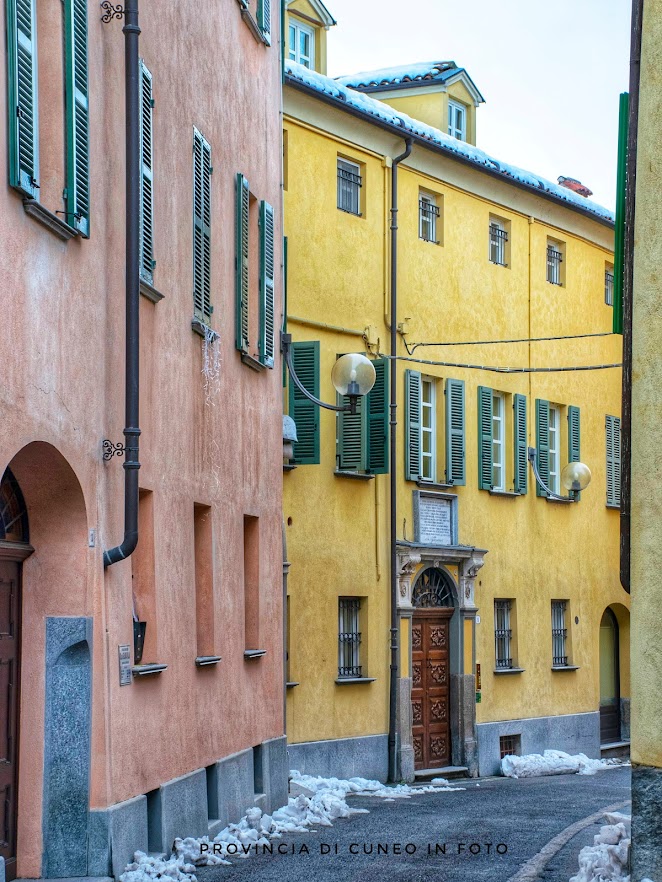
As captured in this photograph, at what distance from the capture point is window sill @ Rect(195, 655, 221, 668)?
1346 cm

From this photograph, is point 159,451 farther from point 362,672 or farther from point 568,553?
point 568,553

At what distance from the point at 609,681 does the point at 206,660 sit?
1850 cm

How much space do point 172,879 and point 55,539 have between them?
244 cm

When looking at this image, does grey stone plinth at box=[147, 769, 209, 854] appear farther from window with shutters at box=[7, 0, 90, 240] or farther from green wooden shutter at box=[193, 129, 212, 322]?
window with shutters at box=[7, 0, 90, 240]

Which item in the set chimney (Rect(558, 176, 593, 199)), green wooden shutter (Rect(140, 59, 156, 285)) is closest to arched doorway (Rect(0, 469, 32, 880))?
green wooden shutter (Rect(140, 59, 156, 285))

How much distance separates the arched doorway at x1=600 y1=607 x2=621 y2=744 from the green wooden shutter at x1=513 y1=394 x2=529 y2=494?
183 inches

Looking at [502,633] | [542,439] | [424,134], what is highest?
[424,134]

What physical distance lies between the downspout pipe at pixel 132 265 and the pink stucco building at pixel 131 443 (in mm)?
29

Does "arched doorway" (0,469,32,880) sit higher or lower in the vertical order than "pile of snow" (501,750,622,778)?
higher

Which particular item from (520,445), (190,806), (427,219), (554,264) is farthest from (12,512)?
(554,264)

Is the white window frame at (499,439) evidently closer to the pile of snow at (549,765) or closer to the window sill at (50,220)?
the pile of snow at (549,765)

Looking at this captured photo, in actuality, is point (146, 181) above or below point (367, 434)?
above

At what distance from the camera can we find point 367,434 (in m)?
22.9

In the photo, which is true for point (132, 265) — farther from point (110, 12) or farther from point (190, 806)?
point (190, 806)
